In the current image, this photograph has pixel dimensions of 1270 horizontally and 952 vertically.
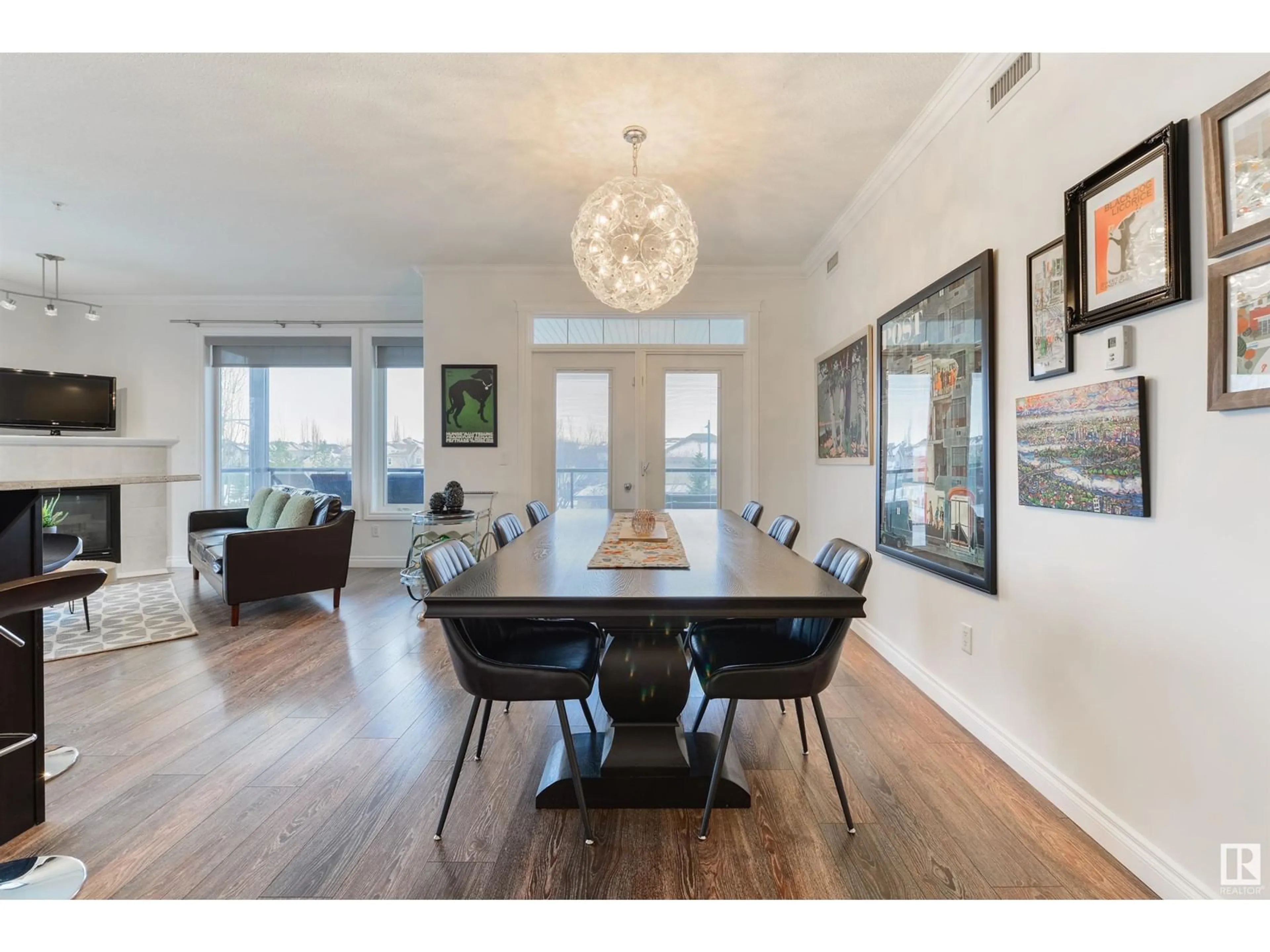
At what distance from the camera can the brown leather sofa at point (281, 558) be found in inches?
144

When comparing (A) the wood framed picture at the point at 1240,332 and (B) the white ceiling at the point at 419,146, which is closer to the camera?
(A) the wood framed picture at the point at 1240,332

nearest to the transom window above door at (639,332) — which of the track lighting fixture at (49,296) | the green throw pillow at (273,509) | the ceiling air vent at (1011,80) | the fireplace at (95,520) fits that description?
the green throw pillow at (273,509)

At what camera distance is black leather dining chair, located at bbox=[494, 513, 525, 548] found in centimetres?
255

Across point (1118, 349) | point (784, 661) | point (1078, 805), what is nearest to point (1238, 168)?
point (1118, 349)

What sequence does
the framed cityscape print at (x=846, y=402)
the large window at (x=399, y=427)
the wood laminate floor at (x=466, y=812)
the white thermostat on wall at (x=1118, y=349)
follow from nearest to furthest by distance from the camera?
the wood laminate floor at (x=466, y=812), the white thermostat on wall at (x=1118, y=349), the framed cityscape print at (x=846, y=402), the large window at (x=399, y=427)

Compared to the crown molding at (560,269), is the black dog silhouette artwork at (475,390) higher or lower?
lower

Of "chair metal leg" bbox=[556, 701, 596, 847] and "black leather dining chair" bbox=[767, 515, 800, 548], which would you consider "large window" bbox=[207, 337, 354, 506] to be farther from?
"chair metal leg" bbox=[556, 701, 596, 847]

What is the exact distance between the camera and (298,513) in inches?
166

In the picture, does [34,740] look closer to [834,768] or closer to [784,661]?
[784,661]

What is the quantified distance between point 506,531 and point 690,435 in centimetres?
254

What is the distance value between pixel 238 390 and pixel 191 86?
159 inches

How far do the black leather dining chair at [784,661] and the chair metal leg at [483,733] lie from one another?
2.41 ft

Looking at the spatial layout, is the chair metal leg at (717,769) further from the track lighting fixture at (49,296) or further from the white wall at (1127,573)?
the track lighting fixture at (49,296)
